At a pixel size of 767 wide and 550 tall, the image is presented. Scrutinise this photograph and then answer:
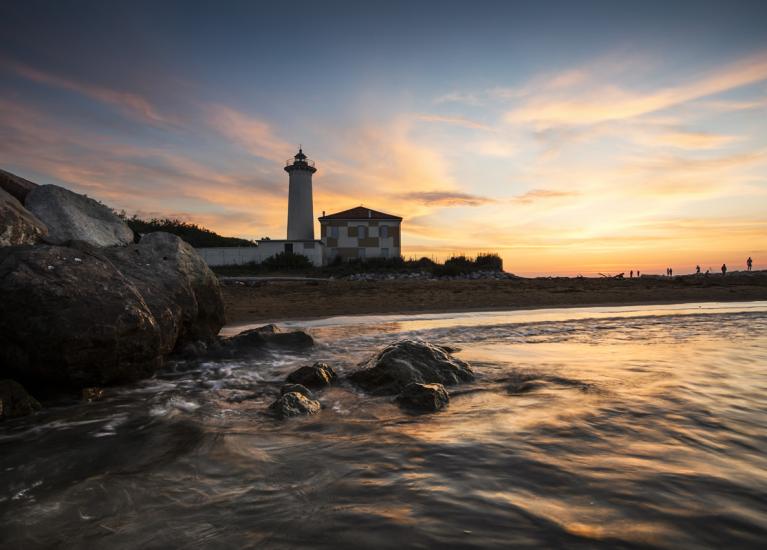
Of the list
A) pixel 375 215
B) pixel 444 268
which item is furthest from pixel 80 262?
pixel 375 215

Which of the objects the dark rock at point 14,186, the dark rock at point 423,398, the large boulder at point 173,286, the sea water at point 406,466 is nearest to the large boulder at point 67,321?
the sea water at point 406,466

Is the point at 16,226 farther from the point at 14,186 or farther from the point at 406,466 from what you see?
the point at 406,466

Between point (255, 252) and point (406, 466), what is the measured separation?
113ft

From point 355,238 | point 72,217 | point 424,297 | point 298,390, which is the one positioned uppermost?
point 355,238

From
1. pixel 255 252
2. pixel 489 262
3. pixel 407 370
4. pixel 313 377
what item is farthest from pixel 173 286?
pixel 489 262

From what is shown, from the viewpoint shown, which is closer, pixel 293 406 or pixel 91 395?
pixel 293 406

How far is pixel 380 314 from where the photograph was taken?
43.1 feet

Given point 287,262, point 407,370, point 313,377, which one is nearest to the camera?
point 407,370

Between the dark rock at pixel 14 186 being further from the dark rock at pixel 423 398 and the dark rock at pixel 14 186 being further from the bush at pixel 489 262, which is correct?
the bush at pixel 489 262

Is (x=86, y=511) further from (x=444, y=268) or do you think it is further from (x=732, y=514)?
(x=444, y=268)

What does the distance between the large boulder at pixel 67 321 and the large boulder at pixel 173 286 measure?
762mm

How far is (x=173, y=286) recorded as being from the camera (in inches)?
266

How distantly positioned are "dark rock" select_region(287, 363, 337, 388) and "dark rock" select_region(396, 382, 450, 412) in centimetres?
112

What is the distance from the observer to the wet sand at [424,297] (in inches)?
540
